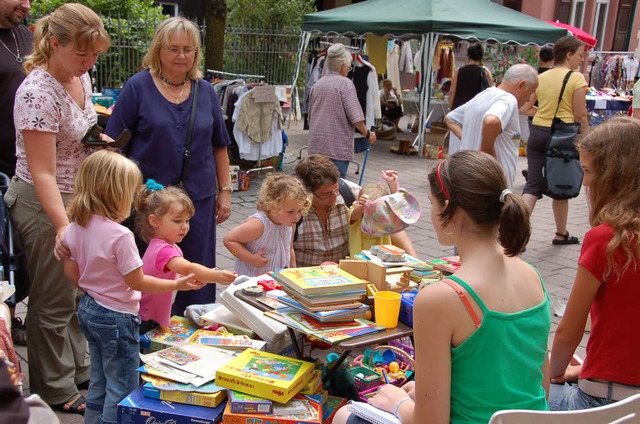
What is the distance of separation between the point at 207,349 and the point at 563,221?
4.96 metres

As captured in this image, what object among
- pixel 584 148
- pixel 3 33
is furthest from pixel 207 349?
pixel 3 33

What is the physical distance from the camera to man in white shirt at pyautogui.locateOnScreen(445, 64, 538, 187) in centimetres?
513

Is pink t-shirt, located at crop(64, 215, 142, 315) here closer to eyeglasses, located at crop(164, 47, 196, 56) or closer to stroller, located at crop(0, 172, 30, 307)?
stroller, located at crop(0, 172, 30, 307)

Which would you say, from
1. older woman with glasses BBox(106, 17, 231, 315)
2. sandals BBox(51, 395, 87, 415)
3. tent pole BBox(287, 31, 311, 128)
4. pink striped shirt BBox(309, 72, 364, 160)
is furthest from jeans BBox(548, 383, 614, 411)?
tent pole BBox(287, 31, 311, 128)

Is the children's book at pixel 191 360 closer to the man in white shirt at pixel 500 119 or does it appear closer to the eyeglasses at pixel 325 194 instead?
the eyeglasses at pixel 325 194

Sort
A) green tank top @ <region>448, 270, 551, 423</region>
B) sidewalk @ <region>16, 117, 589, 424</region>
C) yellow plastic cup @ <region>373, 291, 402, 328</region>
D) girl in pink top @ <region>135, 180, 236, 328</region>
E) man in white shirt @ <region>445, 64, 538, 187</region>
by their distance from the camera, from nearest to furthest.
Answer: green tank top @ <region>448, 270, 551, 423</region>
yellow plastic cup @ <region>373, 291, 402, 328</region>
girl in pink top @ <region>135, 180, 236, 328</region>
man in white shirt @ <region>445, 64, 538, 187</region>
sidewalk @ <region>16, 117, 589, 424</region>

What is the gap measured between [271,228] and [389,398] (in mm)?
1510

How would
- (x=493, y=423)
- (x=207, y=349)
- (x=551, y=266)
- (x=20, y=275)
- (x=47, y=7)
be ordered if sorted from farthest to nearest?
(x=47, y=7) < (x=551, y=266) < (x=20, y=275) < (x=207, y=349) < (x=493, y=423)

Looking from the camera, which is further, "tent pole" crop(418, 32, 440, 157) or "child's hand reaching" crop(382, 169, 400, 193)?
"tent pole" crop(418, 32, 440, 157)

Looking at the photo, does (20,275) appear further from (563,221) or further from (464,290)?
(563,221)

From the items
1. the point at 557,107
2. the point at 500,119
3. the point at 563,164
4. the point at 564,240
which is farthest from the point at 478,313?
the point at 564,240

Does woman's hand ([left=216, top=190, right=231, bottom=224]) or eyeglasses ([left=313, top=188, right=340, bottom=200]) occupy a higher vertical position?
eyeglasses ([left=313, top=188, right=340, bottom=200])

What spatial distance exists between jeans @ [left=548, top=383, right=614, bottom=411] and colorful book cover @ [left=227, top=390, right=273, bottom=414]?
109cm

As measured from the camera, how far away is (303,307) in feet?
8.50
